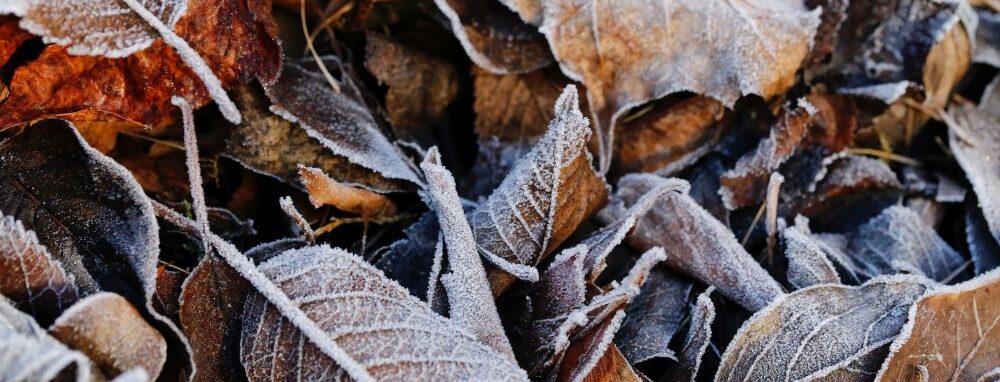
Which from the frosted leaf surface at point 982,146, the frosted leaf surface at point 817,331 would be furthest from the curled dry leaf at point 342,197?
the frosted leaf surface at point 982,146

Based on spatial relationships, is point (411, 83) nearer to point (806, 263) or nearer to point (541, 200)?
point (541, 200)

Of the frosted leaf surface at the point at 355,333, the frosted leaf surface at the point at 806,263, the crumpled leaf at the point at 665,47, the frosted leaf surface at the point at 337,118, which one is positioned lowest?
the frosted leaf surface at the point at 806,263

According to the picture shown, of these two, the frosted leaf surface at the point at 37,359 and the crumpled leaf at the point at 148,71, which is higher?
the crumpled leaf at the point at 148,71

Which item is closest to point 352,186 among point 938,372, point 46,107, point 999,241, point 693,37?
point 46,107

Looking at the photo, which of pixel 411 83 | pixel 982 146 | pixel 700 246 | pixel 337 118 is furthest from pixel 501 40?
pixel 982 146

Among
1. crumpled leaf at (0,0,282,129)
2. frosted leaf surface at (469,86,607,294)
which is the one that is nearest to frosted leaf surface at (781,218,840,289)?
frosted leaf surface at (469,86,607,294)

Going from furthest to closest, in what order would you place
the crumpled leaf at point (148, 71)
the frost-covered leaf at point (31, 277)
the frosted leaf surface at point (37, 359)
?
the crumpled leaf at point (148, 71), the frost-covered leaf at point (31, 277), the frosted leaf surface at point (37, 359)

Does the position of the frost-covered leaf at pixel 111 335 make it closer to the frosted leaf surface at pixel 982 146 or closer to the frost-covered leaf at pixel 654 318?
the frost-covered leaf at pixel 654 318
